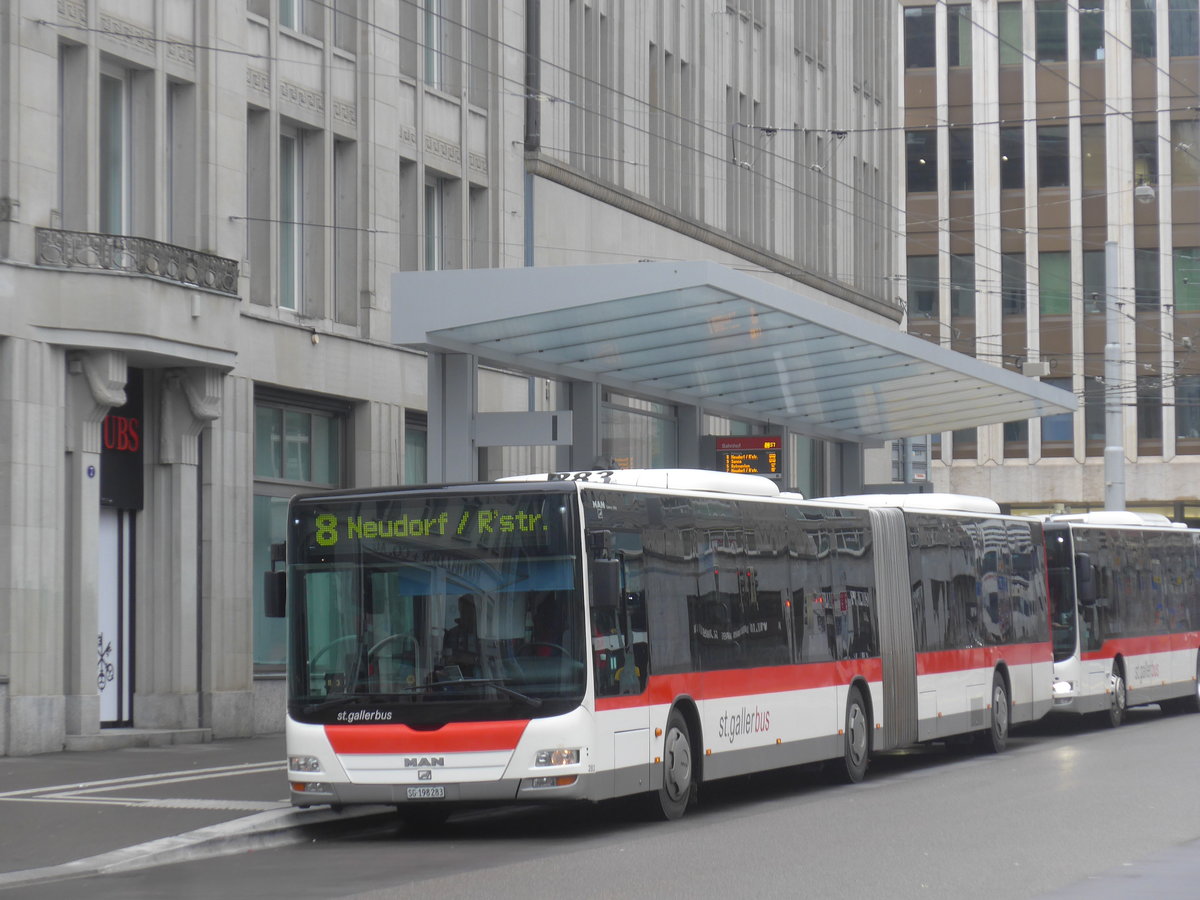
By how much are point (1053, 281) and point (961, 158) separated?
5184 mm

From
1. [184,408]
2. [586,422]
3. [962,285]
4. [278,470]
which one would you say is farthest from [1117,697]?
[962,285]

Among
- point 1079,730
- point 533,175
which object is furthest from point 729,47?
point 1079,730

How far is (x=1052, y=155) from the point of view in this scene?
65.9 meters

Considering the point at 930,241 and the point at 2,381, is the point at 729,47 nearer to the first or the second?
the point at 2,381

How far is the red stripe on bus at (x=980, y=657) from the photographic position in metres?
21.5

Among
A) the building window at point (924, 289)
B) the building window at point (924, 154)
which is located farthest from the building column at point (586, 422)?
the building window at point (924, 154)

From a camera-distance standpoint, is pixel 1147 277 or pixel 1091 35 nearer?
pixel 1147 277

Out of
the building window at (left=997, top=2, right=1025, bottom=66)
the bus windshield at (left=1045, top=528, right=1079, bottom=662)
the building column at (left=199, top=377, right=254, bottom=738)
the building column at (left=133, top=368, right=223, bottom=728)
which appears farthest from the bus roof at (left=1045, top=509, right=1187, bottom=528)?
the building window at (left=997, top=2, right=1025, bottom=66)

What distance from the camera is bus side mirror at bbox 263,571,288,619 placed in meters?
15.0

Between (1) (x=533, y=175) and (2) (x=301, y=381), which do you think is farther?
(1) (x=533, y=175)

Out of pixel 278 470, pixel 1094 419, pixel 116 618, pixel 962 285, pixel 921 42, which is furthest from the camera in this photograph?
pixel 921 42

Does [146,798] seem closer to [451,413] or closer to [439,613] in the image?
[439,613]

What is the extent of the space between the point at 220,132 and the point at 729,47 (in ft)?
57.8

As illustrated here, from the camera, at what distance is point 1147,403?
6469 centimetres
